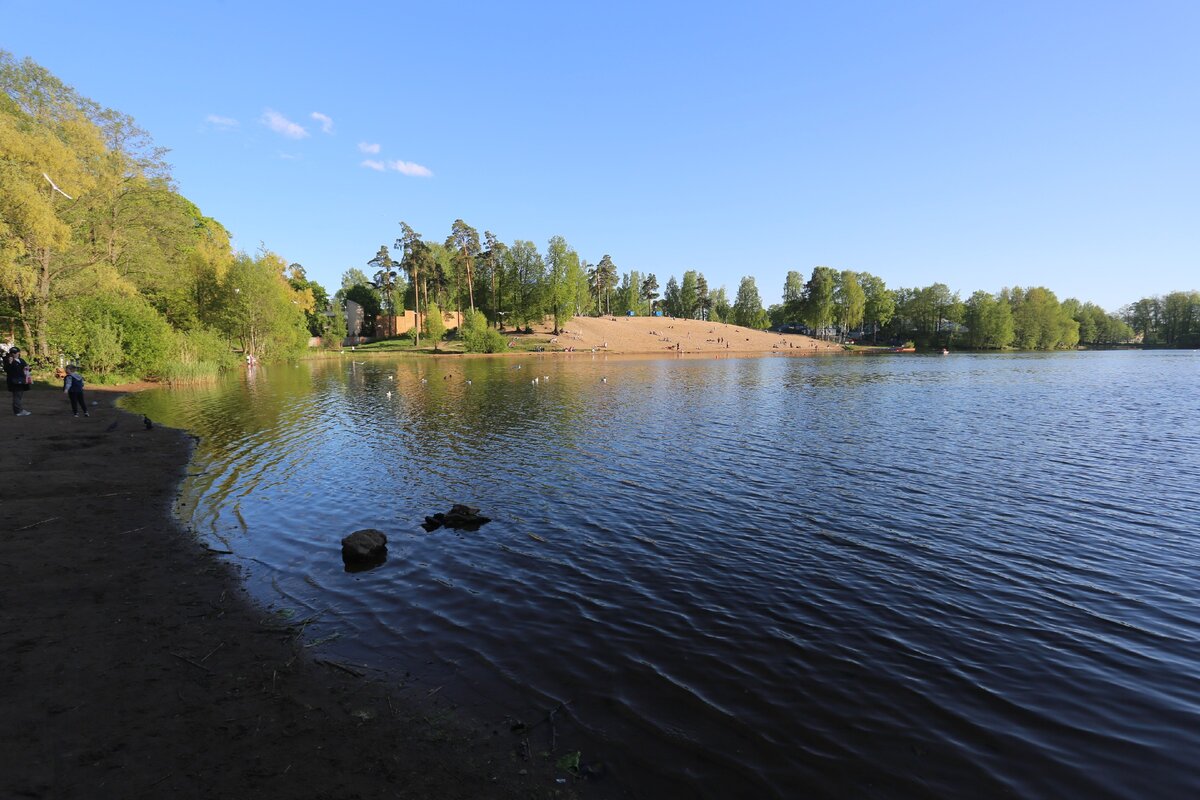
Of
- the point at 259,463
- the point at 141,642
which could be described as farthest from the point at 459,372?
the point at 141,642

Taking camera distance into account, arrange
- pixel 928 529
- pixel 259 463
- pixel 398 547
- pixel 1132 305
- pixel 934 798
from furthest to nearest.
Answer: pixel 1132 305, pixel 259 463, pixel 928 529, pixel 398 547, pixel 934 798

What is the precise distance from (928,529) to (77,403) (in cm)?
4008

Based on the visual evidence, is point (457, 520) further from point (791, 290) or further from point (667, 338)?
point (791, 290)

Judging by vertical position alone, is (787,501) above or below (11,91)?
below

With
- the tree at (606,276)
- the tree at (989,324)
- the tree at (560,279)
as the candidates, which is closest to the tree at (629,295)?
the tree at (606,276)

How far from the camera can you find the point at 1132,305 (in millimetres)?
188750

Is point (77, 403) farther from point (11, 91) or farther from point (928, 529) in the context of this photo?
point (928, 529)

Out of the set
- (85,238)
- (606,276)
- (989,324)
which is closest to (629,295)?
(606,276)

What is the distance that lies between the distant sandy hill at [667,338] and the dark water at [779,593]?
101233 mm

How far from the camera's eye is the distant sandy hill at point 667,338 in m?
130

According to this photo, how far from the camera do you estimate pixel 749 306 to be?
193 meters

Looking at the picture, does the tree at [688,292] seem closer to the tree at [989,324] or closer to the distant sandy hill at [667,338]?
the distant sandy hill at [667,338]

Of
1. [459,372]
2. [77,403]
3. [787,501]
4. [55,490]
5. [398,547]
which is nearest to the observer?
[398,547]

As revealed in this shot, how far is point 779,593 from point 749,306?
7558 inches
